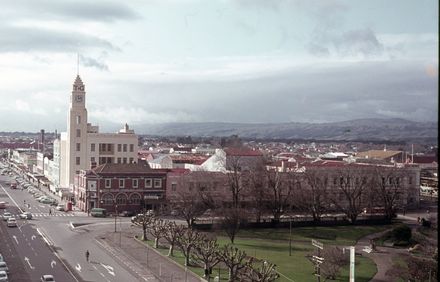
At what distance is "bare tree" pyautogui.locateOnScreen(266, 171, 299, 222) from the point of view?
1792 inches

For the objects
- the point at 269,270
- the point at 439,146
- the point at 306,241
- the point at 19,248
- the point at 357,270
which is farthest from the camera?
the point at 306,241

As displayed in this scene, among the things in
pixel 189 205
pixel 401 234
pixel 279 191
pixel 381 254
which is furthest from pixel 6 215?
pixel 401 234

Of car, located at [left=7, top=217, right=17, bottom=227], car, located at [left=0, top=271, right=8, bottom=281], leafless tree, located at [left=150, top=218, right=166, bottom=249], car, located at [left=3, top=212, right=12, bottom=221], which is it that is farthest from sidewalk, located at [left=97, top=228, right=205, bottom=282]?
car, located at [left=3, top=212, right=12, bottom=221]

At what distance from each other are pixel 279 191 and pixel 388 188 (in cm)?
1122

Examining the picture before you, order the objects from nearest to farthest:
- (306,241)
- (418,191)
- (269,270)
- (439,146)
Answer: (439,146) < (269,270) < (306,241) < (418,191)

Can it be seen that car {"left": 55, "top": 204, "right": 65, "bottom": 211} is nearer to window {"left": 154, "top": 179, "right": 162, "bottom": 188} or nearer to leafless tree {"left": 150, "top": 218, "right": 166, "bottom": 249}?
window {"left": 154, "top": 179, "right": 162, "bottom": 188}

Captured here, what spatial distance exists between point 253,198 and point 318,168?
10.4m

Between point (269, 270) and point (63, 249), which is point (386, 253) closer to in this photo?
point (269, 270)

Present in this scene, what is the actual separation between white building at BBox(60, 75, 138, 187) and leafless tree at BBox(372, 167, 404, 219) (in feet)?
71.6

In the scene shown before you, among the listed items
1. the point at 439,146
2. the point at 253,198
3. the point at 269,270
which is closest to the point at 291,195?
the point at 253,198

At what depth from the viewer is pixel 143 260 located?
30969mm

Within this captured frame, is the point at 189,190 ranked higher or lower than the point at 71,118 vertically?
lower

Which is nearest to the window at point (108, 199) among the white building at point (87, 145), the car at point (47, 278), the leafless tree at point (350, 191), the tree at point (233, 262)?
the white building at point (87, 145)

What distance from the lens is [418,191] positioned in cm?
5944
